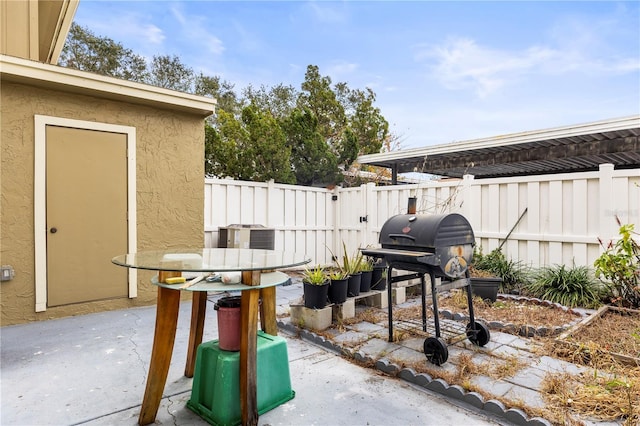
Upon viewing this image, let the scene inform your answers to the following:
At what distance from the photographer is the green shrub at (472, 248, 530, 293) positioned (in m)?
4.91

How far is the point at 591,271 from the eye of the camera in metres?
4.42

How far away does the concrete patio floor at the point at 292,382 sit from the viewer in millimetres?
2039

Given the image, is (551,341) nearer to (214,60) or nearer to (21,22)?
(21,22)

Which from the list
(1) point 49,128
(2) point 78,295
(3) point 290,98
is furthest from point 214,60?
(2) point 78,295

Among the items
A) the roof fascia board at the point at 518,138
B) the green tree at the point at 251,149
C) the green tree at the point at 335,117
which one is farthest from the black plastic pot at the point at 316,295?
the green tree at the point at 335,117

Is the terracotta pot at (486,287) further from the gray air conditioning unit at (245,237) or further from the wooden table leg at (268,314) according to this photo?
the gray air conditioning unit at (245,237)

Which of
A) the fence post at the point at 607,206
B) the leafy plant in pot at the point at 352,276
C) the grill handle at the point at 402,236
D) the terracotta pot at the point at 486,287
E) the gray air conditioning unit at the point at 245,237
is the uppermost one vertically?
the fence post at the point at 607,206

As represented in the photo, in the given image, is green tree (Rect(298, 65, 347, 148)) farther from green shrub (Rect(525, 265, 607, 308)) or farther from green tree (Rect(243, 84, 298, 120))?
green shrub (Rect(525, 265, 607, 308))

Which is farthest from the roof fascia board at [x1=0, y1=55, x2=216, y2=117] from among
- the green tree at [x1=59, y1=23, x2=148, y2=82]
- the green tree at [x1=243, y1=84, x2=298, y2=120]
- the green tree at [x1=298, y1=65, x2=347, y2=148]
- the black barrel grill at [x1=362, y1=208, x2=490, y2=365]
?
the green tree at [x1=243, y1=84, x2=298, y2=120]

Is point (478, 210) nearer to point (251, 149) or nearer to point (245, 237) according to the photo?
point (245, 237)

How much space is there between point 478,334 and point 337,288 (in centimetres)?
140

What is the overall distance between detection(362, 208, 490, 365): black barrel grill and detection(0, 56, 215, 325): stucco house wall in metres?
2.82

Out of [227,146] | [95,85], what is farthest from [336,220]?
[95,85]

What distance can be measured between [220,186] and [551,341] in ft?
16.5
